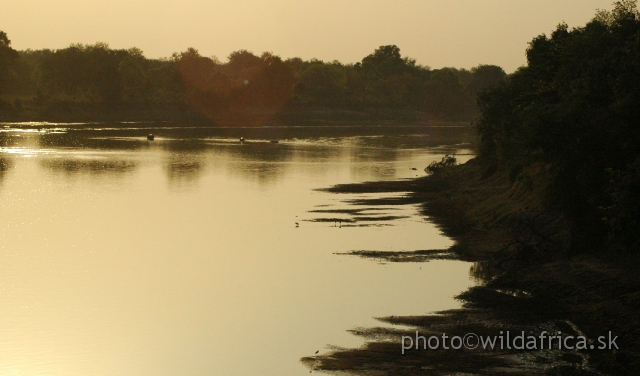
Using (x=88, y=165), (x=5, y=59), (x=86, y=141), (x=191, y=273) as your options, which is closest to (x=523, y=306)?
(x=191, y=273)

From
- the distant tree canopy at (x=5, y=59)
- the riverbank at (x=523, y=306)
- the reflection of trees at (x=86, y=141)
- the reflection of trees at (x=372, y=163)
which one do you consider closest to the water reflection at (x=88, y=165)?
the reflection of trees at (x=86, y=141)

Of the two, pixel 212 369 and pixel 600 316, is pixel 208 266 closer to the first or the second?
pixel 212 369

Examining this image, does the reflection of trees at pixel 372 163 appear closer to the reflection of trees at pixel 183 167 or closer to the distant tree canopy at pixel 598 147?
the reflection of trees at pixel 183 167

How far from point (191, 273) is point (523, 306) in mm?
11300

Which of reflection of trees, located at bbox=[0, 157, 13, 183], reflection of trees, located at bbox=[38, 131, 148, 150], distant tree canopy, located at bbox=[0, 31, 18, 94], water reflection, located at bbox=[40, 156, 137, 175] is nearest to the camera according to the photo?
reflection of trees, located at bbox=[0, 157, 13, 183]

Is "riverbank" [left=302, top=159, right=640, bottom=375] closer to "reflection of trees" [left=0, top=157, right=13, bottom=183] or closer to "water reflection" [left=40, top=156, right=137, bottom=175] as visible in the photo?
"water reflection" [left=40, top=156, right=137, bottom=175]

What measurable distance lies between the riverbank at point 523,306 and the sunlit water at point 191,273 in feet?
3.50

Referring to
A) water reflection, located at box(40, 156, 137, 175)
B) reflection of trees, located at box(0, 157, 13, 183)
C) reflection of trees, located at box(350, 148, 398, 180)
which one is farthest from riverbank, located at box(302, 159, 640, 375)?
reflection of trees, located at box(0, 157, 13, 183)

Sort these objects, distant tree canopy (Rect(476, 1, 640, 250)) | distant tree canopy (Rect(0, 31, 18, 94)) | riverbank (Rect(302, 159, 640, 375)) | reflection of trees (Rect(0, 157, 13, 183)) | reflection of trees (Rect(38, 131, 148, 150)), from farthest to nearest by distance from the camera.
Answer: distant tree canopy (Rect(0, 31, 18, 94)) → reflection of trees (Rect(38, 131, 148, 150)) → reflection of trees (Rect(0, 157, 13, 183)) → distant tree canopy (Rect(476, 1, 640, 250)) → riverbank (Rect(302, 159, 640, 375))

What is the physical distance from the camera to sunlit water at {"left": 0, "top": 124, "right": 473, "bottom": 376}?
22047 mm

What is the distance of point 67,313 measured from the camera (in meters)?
25.4

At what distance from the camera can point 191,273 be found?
3119cm

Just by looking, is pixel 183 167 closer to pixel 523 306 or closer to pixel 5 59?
pixel 523 306

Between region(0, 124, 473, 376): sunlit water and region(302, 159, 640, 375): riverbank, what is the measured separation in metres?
1.07
